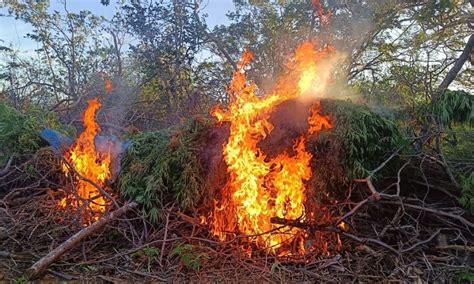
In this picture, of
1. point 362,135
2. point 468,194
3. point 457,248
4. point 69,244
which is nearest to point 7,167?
point 69,244

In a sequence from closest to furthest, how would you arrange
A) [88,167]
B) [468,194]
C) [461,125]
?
[468,194], [461,125], [88,167]

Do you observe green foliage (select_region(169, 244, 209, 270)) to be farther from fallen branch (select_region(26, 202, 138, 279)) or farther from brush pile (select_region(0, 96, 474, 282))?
fallen branch (select_region(26, 202, 138, 279))

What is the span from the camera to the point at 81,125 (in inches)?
366

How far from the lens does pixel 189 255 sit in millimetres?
4344

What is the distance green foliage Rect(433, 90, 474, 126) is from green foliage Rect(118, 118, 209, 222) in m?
3.05

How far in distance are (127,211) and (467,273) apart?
3.81m

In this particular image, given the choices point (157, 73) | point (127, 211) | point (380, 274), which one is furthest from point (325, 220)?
point (157, 73)

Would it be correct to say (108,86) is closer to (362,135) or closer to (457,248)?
(362,135)

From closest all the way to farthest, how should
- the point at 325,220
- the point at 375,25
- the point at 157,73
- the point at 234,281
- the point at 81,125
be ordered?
the point at 234,281 → the point at 325,220 → the point at 81,125 → the point at 375,25 → the point at 157,73

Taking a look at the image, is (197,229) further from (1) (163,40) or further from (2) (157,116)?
(1) (163,40)

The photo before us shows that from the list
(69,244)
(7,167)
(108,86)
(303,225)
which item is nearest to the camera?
(69,244)

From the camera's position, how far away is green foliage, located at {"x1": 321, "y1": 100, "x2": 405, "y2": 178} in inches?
199

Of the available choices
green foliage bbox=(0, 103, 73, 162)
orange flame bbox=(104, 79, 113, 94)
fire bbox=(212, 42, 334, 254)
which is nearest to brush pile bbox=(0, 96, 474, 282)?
fire bbox=(212, 42, 334, 254)

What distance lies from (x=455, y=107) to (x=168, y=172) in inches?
147
